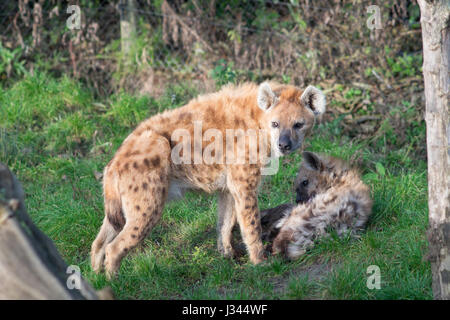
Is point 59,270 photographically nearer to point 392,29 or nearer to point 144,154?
point 144,154

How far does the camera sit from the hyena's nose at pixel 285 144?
4.11m

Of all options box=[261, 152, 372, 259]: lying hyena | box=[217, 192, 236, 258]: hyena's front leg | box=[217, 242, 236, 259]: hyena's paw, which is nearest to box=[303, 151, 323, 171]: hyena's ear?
box=[261, 152, 372, 259]: lying hyena

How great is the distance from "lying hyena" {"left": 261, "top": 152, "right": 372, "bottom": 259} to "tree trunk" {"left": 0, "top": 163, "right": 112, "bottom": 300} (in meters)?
1.83

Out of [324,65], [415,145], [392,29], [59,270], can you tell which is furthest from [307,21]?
[59,270]

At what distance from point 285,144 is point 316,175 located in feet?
2.31

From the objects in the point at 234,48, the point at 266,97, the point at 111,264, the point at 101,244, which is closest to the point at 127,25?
the point at 234,48

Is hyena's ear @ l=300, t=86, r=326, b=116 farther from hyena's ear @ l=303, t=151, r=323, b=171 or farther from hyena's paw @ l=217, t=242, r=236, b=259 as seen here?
hyena's paw @ l=217, t=242, r=236, b=259

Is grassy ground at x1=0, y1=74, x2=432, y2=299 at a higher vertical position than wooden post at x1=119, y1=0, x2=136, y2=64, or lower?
lower

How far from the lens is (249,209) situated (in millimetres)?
4230

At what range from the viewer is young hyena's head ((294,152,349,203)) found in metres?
4.66

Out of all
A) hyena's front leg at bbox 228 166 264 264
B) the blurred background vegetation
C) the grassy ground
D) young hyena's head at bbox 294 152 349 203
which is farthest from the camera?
the blurred background vegetation

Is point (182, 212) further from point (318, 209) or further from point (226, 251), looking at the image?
point (318, 209)

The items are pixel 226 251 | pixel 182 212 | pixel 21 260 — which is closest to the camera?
pixel 21 260

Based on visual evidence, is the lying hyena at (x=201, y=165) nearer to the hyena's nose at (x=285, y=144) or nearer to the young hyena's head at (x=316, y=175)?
the hyena's nose at (x=285, y=144)
